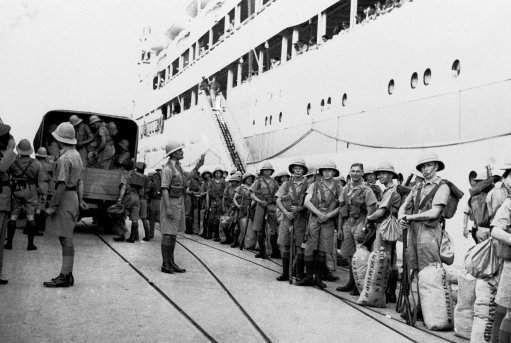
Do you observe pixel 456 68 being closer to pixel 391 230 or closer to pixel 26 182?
pixel 391 230

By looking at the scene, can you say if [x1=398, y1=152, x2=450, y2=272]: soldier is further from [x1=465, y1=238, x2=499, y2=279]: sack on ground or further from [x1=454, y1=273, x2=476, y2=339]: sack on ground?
[x1=465, y1=238, x2=499, y2=279]: sack on ground

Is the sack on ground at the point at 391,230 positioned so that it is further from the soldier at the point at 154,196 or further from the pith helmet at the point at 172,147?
the soldier at the point at 154,196

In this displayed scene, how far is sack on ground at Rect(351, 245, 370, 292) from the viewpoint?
19.7ft

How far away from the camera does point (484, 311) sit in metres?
3.97

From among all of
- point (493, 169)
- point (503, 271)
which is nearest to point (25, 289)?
point (503, 271)

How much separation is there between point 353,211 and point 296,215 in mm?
778

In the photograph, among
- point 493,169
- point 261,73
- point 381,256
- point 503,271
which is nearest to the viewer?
point 503,271

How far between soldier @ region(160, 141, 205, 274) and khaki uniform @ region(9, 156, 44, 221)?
6.72 feet

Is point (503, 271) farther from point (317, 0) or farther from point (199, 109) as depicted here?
point (199, 109)

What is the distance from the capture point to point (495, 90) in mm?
8023

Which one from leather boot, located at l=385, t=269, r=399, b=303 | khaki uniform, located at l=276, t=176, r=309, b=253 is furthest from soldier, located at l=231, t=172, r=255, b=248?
leather boot, located at l=385, t=269, r=399, b=303

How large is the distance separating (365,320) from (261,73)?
13985 mm

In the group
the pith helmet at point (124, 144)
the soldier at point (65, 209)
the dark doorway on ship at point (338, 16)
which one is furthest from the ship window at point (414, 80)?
the soldier at point (65, 209)

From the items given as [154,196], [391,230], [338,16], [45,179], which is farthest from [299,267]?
[338,16]
